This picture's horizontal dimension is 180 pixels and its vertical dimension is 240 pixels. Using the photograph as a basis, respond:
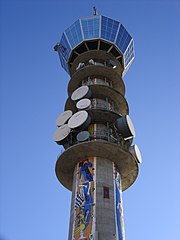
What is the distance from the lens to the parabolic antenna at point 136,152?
2622cm

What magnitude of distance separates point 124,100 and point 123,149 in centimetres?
751

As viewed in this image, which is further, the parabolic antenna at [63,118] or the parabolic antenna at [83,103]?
the parabolic antenna at [63,118]

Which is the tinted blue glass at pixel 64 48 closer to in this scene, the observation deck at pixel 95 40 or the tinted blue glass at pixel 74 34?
the observation deck at pixel 95 40

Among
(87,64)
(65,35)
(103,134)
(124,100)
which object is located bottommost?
(103,134)

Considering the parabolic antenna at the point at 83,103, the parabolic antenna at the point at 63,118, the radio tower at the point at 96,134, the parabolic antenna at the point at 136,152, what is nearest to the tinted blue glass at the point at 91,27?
the radio tower at the point at 96,134

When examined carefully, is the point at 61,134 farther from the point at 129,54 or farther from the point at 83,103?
the point at 129,54

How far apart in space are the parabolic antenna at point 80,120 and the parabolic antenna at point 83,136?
0.86 meters

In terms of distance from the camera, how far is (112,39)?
36.5m

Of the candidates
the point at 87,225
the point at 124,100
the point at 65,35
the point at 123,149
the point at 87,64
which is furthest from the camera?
the point at 65,35

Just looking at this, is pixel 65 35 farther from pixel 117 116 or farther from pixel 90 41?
pixel 117 116

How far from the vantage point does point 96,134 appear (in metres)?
26.7

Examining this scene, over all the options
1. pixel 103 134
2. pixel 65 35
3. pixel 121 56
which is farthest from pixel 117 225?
pixel 65 35

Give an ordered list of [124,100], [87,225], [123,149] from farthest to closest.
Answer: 1. [124,100]
2. [123,149]
3. [87,225]

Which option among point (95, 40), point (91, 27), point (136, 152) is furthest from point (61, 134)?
point (91, 27)
